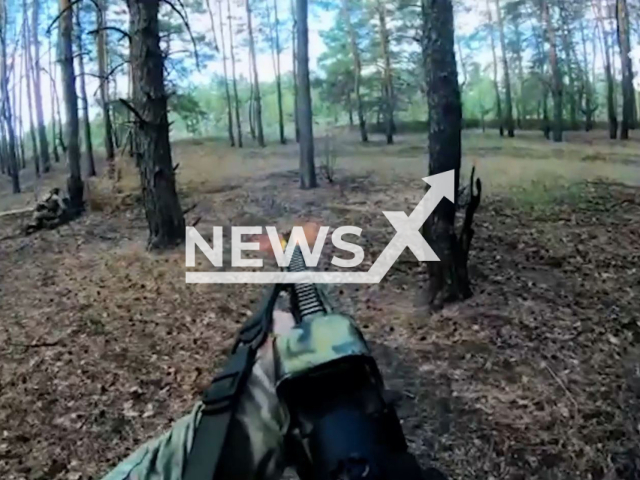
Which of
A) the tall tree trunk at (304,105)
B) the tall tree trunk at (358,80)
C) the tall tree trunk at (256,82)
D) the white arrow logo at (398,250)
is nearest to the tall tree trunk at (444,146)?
the white arrow logo at (398,250)

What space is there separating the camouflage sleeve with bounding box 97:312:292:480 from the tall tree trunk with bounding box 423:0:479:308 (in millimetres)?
1790

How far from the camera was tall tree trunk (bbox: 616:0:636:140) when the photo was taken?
4090 millimetres

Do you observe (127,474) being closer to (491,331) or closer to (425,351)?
(425,351)

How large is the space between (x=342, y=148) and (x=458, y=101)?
3507 mm

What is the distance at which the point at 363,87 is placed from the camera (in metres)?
6.42

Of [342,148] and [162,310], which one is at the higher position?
[342,148]

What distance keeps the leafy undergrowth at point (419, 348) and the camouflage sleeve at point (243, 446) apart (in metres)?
1.07

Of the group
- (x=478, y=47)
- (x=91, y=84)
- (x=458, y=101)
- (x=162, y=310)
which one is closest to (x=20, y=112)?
(x=91, y=84)

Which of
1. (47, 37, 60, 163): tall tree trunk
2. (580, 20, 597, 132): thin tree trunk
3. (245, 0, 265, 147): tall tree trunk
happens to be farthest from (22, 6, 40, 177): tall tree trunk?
(580, 20, 597, 132): thin tree trunk

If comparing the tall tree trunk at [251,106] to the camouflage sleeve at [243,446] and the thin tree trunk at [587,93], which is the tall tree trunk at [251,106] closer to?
the thin tree trunk at [587,93]

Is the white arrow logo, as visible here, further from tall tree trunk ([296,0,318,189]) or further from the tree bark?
the tree bark

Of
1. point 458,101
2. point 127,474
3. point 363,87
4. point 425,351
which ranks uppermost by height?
point 363,87

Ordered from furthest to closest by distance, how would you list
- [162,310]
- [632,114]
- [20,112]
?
[20,112]
[632,114]
[162,310]

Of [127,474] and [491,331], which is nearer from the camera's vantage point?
[127,474]
